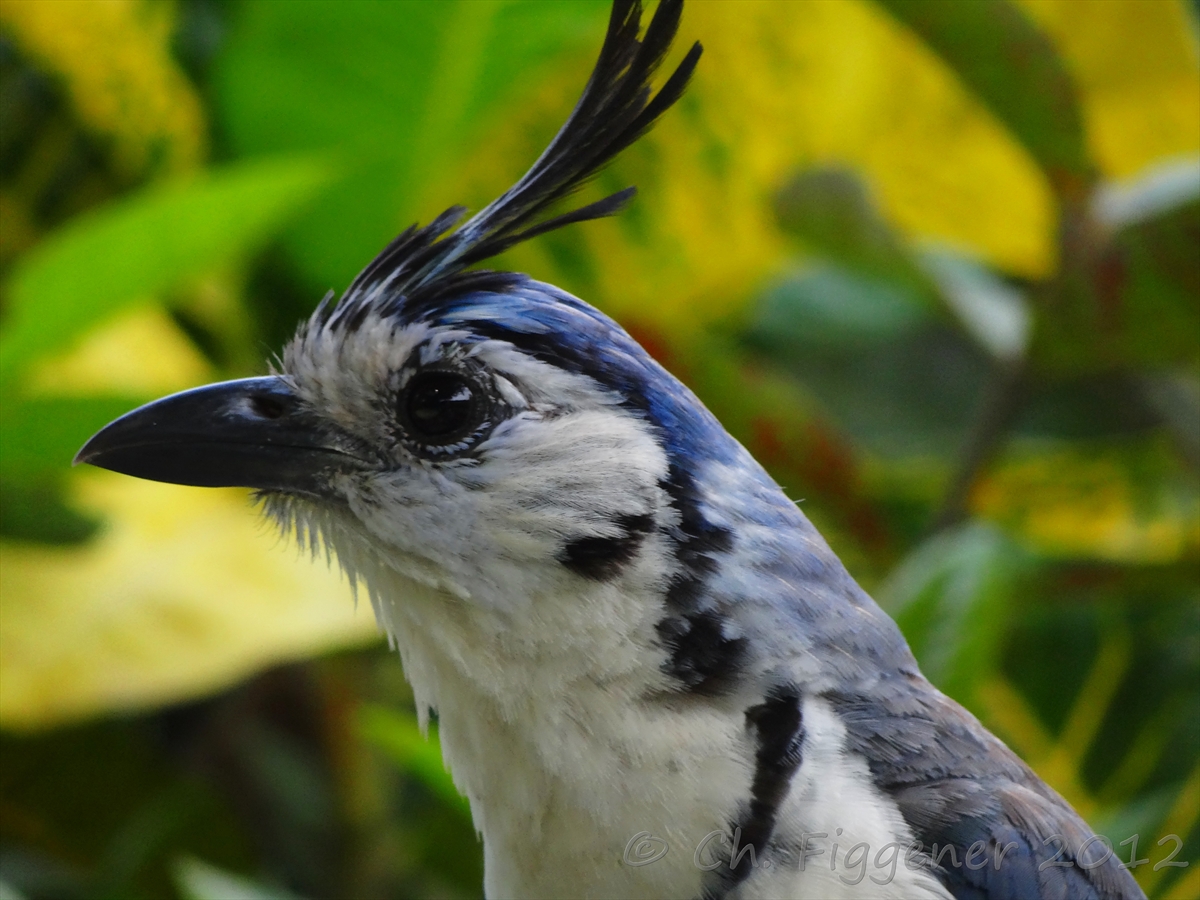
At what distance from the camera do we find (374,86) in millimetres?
2291

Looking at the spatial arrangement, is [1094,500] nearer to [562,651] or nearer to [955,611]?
[955,611]

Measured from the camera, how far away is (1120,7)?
2387mm

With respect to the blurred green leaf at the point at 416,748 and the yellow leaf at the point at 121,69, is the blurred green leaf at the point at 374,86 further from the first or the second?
the blurred green leaf at the point at 416,748

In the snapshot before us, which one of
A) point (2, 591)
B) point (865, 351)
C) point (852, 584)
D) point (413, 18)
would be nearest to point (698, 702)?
point (852, 584)

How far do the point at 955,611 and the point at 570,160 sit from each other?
90 centimetres

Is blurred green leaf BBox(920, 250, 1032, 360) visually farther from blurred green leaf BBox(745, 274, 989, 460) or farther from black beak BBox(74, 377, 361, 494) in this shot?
black beak BBox(74, 377, 361, 494)

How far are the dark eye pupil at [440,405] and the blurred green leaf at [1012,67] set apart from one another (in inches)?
43.4

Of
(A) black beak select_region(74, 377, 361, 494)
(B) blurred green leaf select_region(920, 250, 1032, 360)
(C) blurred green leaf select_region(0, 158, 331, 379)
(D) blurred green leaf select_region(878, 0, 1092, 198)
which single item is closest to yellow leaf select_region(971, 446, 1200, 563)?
(B) blurred green leaf select_region(920, 250, 1032, 360)

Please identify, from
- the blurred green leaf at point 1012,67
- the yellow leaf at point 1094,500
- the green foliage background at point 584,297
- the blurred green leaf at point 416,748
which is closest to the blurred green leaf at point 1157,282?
the green foliage background at point 584,297

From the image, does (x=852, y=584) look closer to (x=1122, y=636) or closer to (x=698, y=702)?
(x=698, y=702)

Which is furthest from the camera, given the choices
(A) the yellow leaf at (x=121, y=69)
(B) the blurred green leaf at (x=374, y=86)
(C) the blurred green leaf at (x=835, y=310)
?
(C) the blurred green leaf at (x=835, y=310)

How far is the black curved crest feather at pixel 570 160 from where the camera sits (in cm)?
114

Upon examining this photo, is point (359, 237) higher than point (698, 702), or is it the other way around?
point (359, 237)

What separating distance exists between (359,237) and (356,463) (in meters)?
1.34
